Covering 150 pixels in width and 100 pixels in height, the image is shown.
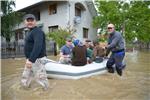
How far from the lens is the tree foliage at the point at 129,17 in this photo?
106 feet

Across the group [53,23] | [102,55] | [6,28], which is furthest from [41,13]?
[102,55]

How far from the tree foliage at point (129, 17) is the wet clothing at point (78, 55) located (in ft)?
73.0

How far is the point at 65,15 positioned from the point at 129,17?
717 cm

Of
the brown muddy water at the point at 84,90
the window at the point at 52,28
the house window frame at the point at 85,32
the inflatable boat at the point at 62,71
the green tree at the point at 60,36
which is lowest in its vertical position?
the brown muddy water at the point at 84,90

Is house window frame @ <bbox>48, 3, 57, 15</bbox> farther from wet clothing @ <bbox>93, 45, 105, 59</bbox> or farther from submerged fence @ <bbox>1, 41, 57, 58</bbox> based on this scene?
wet clothing @ <bbox>93, 45, 105, 59</bbox>

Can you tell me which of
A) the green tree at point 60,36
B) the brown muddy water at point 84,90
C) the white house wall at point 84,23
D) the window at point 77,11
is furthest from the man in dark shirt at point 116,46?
the window at point 77,11

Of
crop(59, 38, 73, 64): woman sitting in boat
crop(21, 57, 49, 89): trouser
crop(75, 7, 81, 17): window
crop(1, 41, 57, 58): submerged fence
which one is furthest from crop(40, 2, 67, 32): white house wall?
crop(21, 57, 49, 89): trouser

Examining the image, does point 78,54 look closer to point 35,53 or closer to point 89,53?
point 89,53

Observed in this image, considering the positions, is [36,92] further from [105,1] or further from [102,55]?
[105,1]

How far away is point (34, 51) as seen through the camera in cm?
705

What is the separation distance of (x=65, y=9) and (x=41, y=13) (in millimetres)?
3769

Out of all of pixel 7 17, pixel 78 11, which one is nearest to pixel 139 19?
pixel 78 11

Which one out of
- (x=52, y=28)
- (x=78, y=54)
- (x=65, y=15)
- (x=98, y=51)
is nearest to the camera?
(x=78, y=54)

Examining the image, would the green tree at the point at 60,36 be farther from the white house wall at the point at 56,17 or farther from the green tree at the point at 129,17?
the green tree at the point at 129,17
